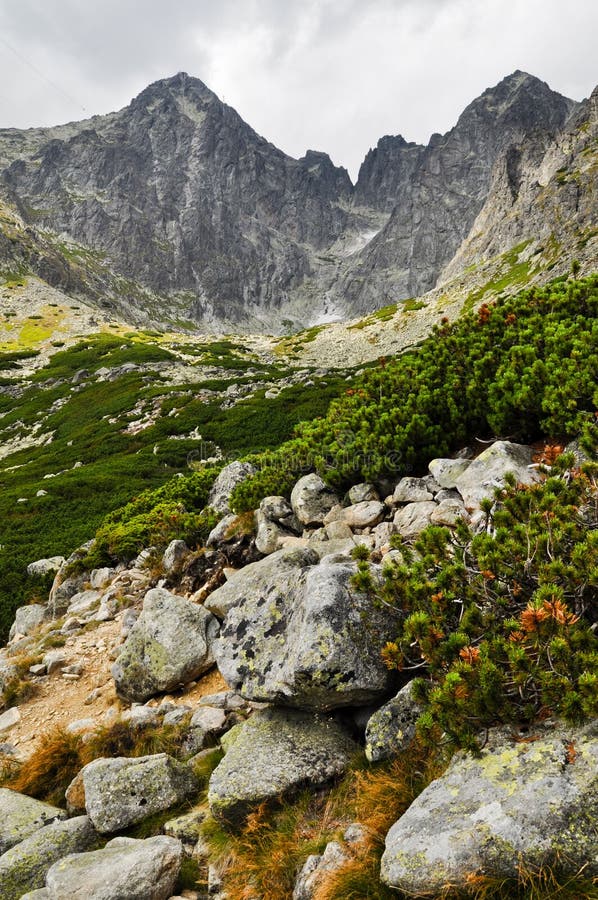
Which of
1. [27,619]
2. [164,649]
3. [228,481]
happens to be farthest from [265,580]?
[27,619]

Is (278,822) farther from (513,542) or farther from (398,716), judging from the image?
(513,542)

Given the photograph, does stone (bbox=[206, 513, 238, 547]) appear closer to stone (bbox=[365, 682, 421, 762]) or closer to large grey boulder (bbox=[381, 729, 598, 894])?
stone (bbox=[365, 682, 421, 762])

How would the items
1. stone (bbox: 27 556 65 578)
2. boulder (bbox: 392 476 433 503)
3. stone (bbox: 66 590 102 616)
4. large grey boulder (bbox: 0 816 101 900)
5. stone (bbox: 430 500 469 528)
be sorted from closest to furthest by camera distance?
large grey boulder (bbox: 0 816 101 900), stone (bbox: 430 500 469 528), boulder (bbox: 392 476 433 503), stone (bbox: 66 590 102 616), stone (bbox: 27 556 65 578)

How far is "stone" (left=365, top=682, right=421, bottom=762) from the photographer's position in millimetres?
4184

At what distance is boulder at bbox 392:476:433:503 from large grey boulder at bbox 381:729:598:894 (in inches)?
187

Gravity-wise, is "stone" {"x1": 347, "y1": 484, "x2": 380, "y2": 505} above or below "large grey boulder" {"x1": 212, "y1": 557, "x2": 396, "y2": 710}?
above

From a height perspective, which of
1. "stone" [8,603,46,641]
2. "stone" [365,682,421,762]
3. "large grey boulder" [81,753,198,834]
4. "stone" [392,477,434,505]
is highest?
"stone" [392,477,434,505]

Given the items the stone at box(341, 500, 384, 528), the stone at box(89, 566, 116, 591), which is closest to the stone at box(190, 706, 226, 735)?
the stone at box(341, 500, 384, 528)

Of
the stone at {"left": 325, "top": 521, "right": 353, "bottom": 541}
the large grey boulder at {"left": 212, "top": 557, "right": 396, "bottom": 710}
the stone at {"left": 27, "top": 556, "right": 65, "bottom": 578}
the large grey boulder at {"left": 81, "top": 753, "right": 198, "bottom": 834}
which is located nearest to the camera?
the large grey boulder at {"left": 212, "top": 557, "right": 396, "bottom": 710}

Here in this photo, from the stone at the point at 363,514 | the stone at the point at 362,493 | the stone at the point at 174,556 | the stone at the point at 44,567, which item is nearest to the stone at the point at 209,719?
the stone at the point at 363,514

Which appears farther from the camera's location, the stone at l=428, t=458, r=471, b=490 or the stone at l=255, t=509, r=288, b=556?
the stone at l=255, t=509, r=288, b=556

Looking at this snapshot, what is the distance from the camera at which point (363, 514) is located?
872 centimetres

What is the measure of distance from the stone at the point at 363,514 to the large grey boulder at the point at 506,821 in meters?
5.22

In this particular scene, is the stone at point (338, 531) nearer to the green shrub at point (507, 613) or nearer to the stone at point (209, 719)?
the green shrub at point (507, 613)
